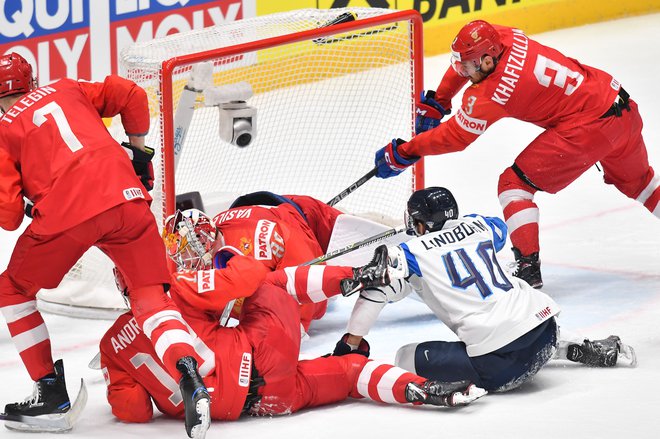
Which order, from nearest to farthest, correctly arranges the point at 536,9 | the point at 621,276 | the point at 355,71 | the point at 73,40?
the point at 621,276
the point at 355,71
the point at 73,40
the point at 536,9

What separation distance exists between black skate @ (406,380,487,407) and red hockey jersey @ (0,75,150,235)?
1.04m

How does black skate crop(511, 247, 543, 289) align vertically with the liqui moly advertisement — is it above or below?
below

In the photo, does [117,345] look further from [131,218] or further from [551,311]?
[551,311]

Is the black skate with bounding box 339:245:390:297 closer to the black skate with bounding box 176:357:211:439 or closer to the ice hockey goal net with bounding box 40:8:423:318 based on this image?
the black skate with bounding box 176:357:211:439

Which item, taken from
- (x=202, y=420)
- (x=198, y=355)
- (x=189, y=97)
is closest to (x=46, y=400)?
(x=198, y=355)

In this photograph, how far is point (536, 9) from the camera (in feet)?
31.9

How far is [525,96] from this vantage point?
5.30m

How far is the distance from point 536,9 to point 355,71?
301cm

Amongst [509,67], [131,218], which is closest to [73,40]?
[509,67]

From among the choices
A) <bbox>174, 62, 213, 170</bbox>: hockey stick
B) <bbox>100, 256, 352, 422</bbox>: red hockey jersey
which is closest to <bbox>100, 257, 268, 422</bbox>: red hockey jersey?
<bbox>100, 256, 352, 422</bbox>: red hockey jersey

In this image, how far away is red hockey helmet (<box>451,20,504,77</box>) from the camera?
5.21 meters

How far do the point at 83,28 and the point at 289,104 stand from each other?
1.36m

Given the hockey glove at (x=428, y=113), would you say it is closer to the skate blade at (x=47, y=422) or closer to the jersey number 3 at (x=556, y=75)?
the jersey number 3 at (x=556, y=75)

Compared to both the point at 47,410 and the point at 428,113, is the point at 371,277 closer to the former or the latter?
the point at 47,410
